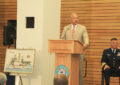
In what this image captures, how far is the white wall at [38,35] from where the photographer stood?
7379 mm

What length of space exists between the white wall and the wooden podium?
4.33 ft

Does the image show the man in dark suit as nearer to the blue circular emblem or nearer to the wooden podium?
the wooden podium

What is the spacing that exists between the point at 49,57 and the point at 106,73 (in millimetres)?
1561

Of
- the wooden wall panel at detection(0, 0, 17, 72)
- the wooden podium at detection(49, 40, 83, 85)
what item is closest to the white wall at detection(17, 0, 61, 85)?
the wooden podium at detection(49, 40, 83, 85)

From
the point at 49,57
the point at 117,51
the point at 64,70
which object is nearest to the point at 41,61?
the point at 49,57

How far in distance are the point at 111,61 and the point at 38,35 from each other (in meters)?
1.94

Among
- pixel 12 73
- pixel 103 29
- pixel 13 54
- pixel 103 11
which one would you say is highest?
pixel 103 11

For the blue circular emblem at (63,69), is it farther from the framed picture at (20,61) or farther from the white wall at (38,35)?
the white wall at (38,35)

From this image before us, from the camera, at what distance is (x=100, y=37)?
8.45m

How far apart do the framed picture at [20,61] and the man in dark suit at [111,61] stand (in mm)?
1753

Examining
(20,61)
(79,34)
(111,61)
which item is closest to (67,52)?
(79,34)

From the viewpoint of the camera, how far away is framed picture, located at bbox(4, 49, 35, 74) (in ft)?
22.6

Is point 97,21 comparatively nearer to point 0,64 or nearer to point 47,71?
point 47,71

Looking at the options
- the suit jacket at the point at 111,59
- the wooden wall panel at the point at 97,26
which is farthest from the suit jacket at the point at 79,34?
the wooden wall panel at the point at 97,26
